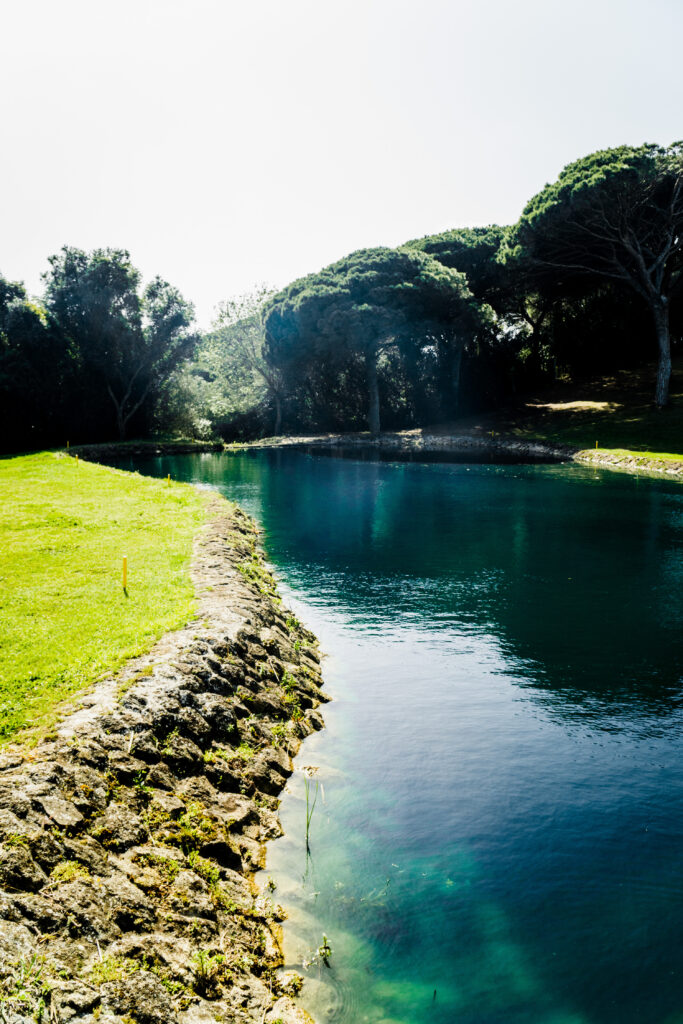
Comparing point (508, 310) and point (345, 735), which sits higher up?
point (508, 310)

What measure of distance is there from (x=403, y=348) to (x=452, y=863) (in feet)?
236

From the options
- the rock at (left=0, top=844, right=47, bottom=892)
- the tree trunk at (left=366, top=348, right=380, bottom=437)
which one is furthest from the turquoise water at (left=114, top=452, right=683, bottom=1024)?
the tree trunk at (left=366, top=348, right=380, bottom=437)

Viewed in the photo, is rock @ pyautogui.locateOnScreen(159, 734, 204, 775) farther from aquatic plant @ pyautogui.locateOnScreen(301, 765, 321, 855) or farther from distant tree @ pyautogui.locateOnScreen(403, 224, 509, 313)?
distant tree @ pyautogui.locateOnScreen(403, 224, 509, 313)

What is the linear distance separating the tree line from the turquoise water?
4069 centimetres

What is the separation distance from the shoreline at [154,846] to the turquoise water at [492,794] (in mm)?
676

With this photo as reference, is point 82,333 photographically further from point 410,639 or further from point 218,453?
point 410,639

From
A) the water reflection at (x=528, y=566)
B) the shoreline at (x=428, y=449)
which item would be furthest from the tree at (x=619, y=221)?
the water reflection at (x=528, y=566)

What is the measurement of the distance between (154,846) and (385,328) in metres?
64.0

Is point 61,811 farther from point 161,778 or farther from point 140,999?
point 140,999

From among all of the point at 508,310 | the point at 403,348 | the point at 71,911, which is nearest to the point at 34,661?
the point at 71,911

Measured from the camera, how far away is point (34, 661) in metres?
10.3

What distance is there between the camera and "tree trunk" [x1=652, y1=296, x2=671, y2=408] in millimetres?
55844

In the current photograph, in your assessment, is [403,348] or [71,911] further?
[403,348]

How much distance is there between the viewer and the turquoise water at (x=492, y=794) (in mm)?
6961
